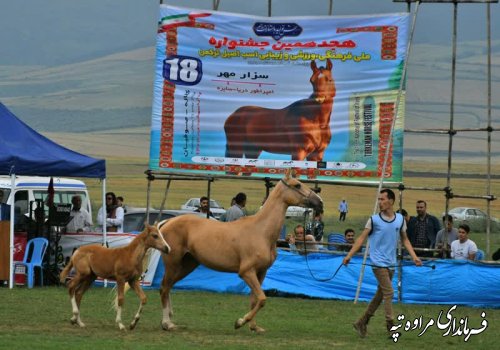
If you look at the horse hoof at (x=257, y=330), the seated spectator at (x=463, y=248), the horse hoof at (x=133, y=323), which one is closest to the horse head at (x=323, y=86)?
the seated spectator at (x=463, y=248)

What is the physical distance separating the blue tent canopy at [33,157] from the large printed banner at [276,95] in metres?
1.42

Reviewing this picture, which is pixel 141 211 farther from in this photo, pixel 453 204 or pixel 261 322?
pixel 453 204

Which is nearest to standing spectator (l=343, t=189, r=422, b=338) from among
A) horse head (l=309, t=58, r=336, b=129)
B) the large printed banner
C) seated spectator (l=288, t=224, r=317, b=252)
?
the large printed banner

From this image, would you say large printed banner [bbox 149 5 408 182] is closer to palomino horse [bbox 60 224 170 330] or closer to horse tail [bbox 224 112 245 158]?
horse tail [bbox 224 112 245 158]

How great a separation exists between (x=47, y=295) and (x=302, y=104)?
587cm

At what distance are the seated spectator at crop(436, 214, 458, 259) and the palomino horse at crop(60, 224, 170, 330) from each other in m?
7.51

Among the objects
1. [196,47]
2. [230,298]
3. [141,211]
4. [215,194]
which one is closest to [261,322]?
[230,298]

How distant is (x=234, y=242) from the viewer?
16094 millimetres

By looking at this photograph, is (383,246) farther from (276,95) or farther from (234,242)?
(276,95)

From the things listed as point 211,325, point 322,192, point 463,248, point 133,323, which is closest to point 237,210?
point 463,248

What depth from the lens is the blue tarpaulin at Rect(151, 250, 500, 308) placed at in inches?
813

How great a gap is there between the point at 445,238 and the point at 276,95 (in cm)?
402

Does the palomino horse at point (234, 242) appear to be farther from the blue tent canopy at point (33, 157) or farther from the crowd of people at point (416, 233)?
the blue tent canopy at point (33, 157)

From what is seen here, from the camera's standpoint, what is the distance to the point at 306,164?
22.5 m
